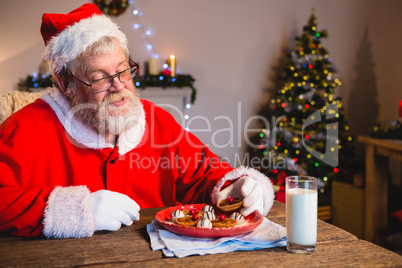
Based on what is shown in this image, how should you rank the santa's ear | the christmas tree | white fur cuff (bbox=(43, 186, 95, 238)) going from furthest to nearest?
1. the christmas tree
2. the santa's ear
3. white fur cuff (bbox=(43, 186, 95, 238))

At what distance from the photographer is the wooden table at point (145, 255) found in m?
0.89

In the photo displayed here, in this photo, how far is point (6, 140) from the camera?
1531 mm

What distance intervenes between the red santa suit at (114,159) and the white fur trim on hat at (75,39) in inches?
6.0

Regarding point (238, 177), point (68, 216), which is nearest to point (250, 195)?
point (238, 177)

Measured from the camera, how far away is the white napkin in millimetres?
960

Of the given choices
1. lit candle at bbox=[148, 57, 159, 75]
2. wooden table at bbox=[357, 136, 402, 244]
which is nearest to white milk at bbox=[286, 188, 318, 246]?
wooden table at bbox=[357, 136, 402, 244]

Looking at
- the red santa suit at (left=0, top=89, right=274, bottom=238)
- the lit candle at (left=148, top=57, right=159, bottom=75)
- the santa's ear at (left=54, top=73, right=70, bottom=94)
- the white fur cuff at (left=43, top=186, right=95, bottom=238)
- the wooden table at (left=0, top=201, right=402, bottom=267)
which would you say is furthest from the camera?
the lit candle at (left=148, top=57, right=159, bottom=75)

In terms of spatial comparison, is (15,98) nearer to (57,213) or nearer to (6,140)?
(6,140)

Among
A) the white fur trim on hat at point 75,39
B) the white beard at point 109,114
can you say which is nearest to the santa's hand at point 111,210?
the white beard at point 109,114

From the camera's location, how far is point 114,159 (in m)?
1.63

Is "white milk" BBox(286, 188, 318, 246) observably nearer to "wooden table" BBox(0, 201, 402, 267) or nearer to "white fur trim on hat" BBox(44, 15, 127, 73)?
"wooden table" BBox(0, 201, 402, 267)

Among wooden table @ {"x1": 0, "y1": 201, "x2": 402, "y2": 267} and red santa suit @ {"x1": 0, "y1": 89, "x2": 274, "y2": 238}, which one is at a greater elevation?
red santa suit @ {"x1": 0, "y1": 89, "x2": 274, "y2": 238}

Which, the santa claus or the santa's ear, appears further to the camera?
the santa's ear

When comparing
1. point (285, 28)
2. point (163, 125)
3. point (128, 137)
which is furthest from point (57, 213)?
point (285, 28)
